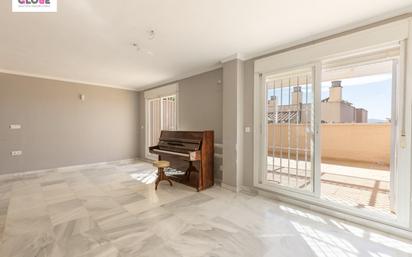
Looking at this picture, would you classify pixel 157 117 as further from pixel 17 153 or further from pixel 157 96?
pixel 17 153

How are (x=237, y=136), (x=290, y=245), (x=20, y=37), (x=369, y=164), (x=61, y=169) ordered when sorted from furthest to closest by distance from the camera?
1. (x=369, y=164)
2. (x=61, y=169)
3. (x=237, y=136)
4. (x=20, y=37)
5. (x=290, y=245)

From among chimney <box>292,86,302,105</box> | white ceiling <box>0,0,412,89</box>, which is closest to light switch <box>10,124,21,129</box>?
white ceiling <box>0,0,412,89</box>

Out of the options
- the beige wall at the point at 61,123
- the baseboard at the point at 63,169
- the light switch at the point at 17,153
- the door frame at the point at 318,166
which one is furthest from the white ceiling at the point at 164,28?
the baseboard at the point at 63,169

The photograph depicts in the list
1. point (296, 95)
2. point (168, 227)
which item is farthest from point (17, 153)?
point (296, 95)

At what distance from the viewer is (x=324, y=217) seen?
2.59 meters

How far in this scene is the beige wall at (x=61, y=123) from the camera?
4.41 m

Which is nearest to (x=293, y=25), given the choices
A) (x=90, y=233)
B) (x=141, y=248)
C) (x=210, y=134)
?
(x=210, y=134)

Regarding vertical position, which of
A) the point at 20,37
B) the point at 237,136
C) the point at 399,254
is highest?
the point at 20,37

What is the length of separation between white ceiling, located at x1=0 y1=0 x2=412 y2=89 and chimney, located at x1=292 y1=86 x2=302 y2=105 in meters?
0.75

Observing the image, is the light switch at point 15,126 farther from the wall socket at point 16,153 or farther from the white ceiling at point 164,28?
the white ceiling at point 164,28

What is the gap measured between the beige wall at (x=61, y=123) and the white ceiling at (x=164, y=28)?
33.8 inches

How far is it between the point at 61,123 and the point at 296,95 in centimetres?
563

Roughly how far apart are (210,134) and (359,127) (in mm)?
5206

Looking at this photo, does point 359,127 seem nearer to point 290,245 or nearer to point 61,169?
point 290,245
